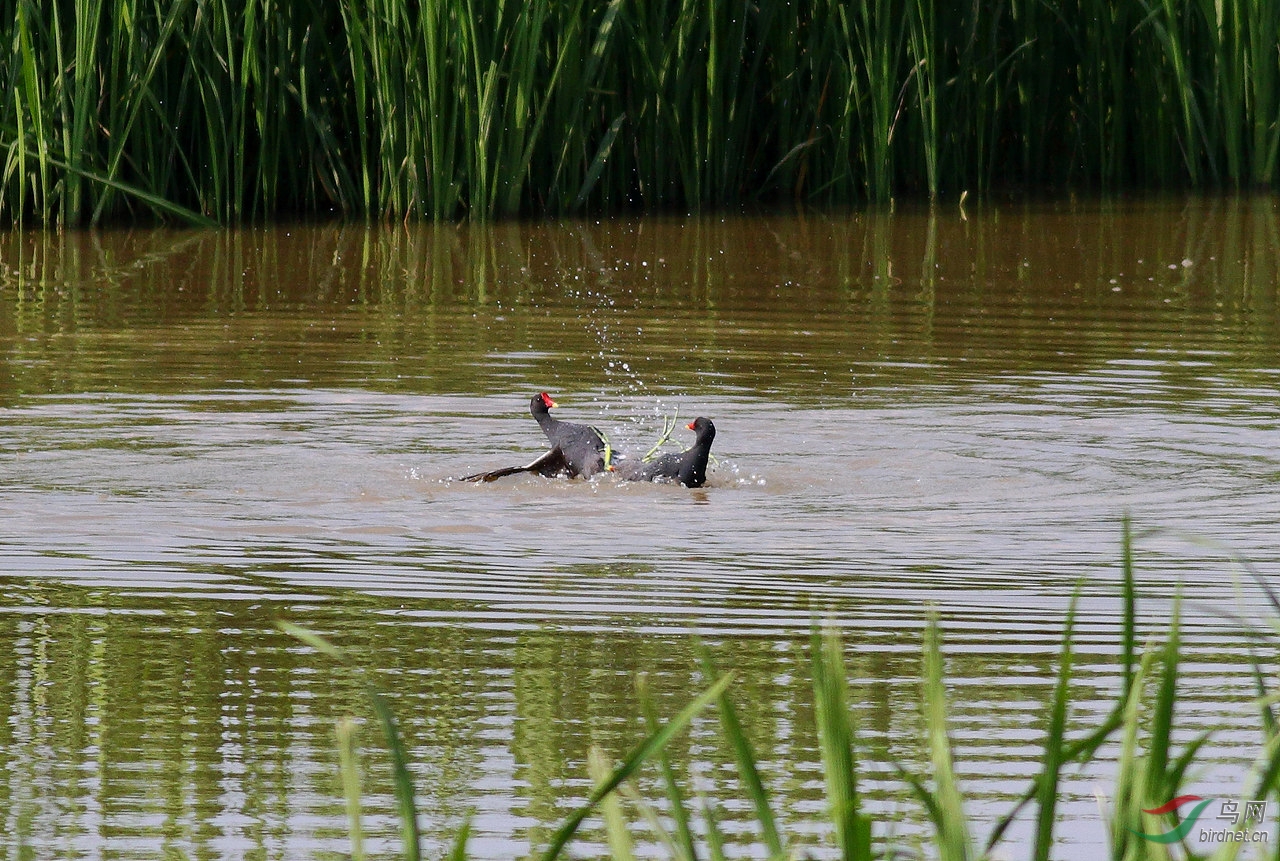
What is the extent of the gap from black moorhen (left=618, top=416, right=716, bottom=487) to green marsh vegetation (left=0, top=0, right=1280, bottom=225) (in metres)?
6.38

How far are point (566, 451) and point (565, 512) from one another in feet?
2.17

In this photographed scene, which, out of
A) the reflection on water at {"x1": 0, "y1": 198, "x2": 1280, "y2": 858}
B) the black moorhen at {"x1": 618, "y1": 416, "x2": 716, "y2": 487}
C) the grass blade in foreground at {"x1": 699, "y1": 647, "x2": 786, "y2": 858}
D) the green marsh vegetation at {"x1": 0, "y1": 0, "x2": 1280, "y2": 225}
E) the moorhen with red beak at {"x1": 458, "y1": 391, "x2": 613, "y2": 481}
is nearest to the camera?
the grass blade in foreground at {"x1": 699, "y1": 647, "x2": 786, "y2": 858}

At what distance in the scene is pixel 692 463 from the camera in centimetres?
675

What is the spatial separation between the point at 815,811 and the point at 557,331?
6443mm

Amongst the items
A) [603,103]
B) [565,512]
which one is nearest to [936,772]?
[565,512]

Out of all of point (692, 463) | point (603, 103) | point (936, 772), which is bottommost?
point (692, 463)

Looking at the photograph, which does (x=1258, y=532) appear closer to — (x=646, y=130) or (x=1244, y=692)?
(x=1244, y=692)

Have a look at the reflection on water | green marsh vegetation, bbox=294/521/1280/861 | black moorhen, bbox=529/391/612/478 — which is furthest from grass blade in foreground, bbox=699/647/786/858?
black moorhen, bbox=529/391/612/478

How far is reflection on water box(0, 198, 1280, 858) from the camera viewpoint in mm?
3797

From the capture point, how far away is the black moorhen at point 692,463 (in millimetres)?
6750

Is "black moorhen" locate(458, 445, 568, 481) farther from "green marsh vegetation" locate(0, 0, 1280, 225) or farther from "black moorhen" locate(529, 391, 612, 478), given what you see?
"green marsh vegetation" locate(0, 0, 1280, 225)

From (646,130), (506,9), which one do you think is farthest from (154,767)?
(646,130)

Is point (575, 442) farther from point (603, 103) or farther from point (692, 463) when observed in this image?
point (603, 103)

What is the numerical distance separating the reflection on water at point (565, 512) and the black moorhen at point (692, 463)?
0.08 meters
